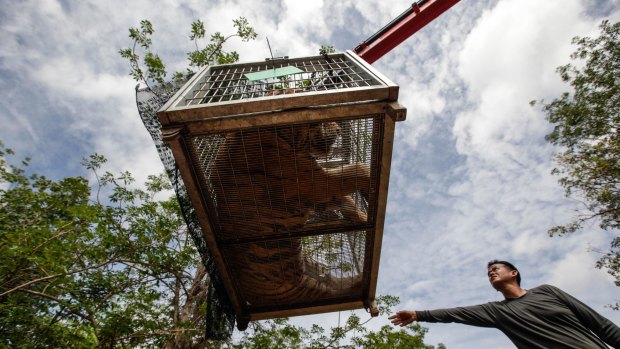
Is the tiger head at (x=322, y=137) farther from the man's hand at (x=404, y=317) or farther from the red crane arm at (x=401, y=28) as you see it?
the red crane arm at (x=401, y=28)

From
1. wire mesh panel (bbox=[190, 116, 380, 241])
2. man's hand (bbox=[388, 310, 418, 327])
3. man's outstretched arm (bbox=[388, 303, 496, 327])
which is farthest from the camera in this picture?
man's hand (bbox=[388, 310, 418, 327])

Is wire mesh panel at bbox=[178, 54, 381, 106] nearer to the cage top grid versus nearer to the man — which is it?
the cage top grid

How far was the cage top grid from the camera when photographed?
1759 millimetres

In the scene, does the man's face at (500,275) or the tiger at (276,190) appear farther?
the man's face at (500,275)

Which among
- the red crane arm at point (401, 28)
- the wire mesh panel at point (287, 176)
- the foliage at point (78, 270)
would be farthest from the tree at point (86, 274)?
the red crane arm at point (401, 28)

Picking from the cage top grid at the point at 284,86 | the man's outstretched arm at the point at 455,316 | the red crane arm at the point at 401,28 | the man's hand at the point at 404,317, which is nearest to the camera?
the cage top grid at the point at 284,86

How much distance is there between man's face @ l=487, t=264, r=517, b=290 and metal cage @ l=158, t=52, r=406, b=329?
2.78 ft

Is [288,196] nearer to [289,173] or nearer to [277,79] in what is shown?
[289,173]

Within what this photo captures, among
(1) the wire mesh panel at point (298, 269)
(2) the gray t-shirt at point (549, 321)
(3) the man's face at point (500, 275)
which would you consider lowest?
(2) the gray t-shirt at point (549, 321)

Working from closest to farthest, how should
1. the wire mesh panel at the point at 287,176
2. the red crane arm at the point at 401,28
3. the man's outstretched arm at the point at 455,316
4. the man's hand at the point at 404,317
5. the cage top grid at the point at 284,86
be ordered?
the cage top grid at the point at 284,86 → the wire mesh panel at the point at 287,176 → the man's outstretched arm at the point at 455,316 → the man's hand at the point at 404,317 → the red crane arm at the point at 401,28

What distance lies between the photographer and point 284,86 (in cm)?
238

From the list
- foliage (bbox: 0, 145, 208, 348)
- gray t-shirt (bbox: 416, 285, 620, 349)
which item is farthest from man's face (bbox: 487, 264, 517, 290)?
foliage (bbox: 0, 145, 208, 348)

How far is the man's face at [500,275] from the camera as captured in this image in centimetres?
235

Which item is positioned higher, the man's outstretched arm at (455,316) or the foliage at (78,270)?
the foliage at (78,270)
